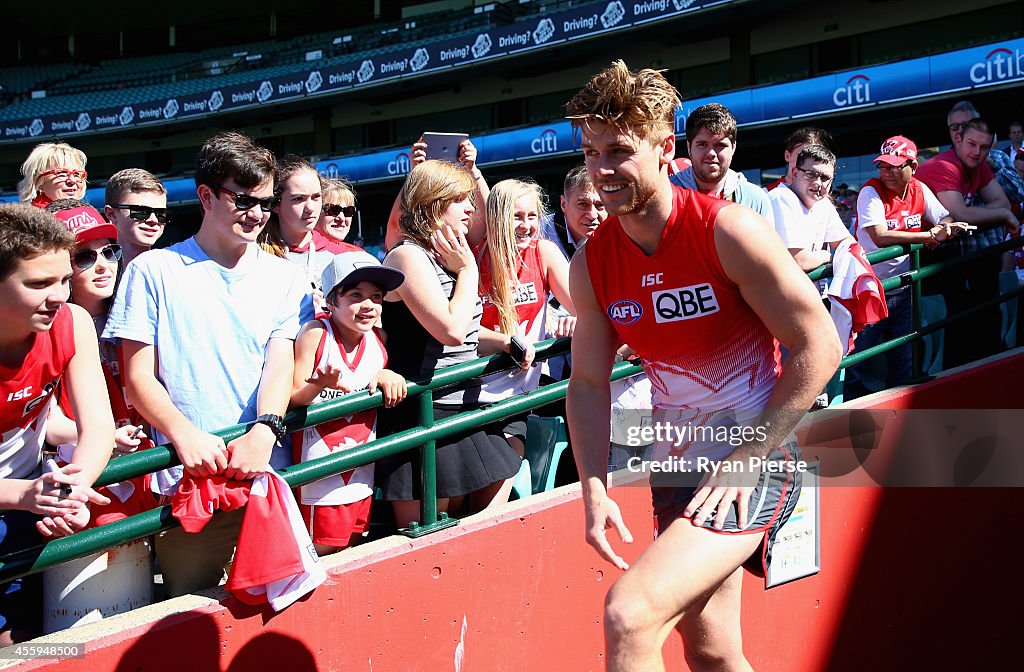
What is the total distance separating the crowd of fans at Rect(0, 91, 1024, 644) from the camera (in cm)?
234

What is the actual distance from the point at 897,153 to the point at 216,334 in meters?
4.23

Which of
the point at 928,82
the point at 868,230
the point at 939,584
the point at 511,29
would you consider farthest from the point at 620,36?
the point at 939,584

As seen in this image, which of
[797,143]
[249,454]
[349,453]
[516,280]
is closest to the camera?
[249,454]

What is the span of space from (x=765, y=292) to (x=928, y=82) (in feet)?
60.1

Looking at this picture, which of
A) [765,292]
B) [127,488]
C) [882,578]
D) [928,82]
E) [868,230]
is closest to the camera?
[765,292]

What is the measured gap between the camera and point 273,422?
8.39 feet

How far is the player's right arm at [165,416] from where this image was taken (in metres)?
2.41

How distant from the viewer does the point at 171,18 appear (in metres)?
40.6

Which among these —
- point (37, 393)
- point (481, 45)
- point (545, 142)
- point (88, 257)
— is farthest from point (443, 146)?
point (481, 45)

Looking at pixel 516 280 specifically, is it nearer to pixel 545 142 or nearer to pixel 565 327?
pixel 565 327

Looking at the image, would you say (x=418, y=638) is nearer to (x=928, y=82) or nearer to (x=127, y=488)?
(x=127, y=488)

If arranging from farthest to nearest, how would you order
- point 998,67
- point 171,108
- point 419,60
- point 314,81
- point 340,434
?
point 171,108, point 314,81, point 419,60, point 998,67, point 340,434

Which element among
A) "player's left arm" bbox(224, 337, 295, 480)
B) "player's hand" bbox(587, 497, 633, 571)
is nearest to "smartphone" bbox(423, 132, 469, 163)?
"player's left arm" bbox(224, 337, 295, 480)

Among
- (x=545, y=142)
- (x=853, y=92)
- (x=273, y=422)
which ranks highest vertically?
(x=545, y=142)
